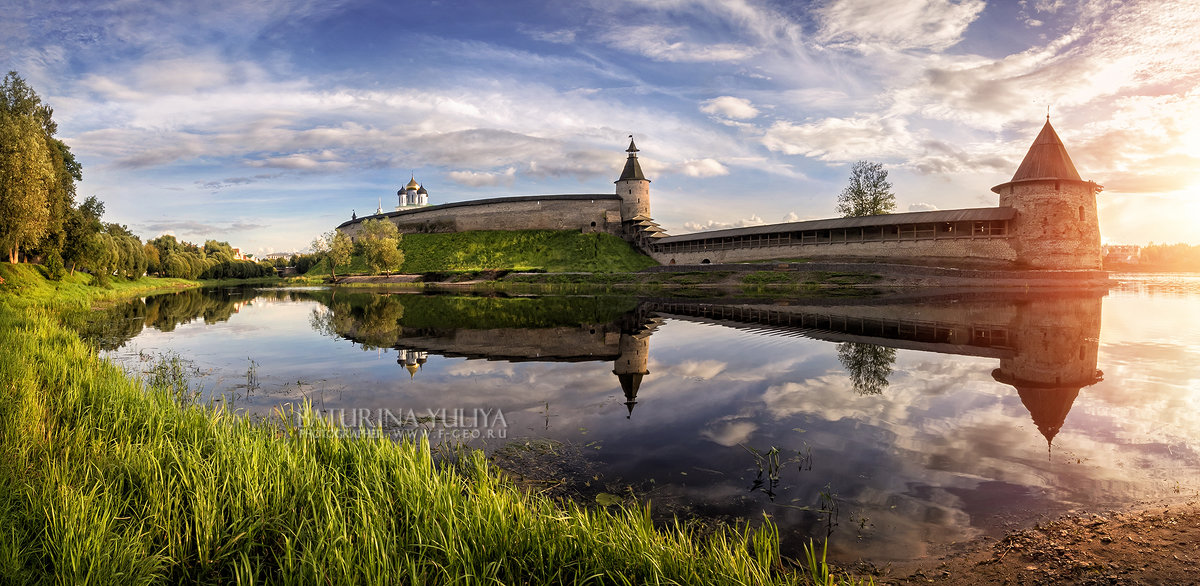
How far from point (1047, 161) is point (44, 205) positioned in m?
65.0

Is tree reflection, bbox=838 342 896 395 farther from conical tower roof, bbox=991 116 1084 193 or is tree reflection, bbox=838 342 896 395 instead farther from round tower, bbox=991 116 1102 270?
conical tower roof, bbox=991 116 1084 193

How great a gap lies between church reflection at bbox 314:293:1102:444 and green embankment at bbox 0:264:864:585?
4.43 metres

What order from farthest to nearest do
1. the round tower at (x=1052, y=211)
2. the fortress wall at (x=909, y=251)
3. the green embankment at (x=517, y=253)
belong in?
the green embankment at (x=517, y=253)
the fortress wall at (x=909, y=251)
the round tower at (x=1052, y=211)

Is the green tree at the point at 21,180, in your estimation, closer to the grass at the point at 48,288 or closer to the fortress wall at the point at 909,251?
the grass at the point at 48,288

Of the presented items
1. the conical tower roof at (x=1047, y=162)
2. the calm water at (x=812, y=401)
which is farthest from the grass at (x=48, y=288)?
the conical tower roof at (x=1047, y=162)

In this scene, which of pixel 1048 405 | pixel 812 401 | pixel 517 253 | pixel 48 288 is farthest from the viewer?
pixel 517 253

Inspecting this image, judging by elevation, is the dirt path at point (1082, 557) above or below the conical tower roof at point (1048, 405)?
below

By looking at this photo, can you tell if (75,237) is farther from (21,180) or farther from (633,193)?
(633,193)

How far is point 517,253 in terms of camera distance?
6456 centimetres

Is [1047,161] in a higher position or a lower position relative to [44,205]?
higher

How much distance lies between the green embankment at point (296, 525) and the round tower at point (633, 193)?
6400 centimetres

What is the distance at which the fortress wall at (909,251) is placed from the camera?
39.7 metres

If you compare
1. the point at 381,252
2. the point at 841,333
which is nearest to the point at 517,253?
the point at 381,252

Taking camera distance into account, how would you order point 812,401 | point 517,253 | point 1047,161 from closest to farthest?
point 812,401, point 1047,161, point 517,253
